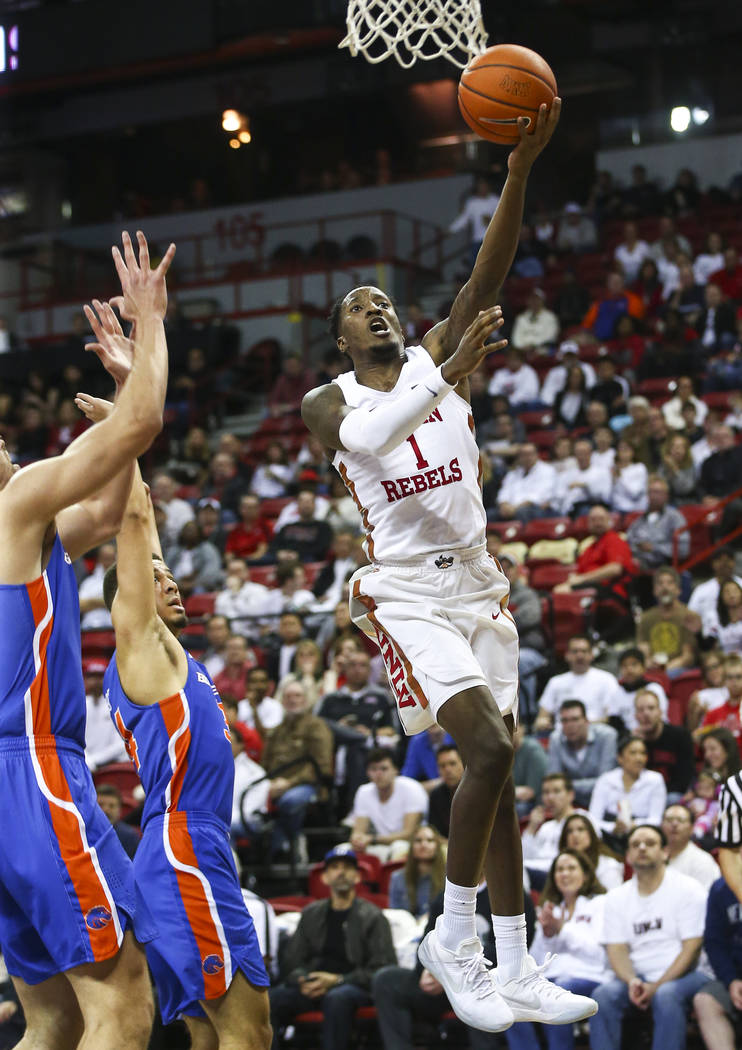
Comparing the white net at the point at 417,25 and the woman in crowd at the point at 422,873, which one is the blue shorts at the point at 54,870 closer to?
the white net at the point at 417,25

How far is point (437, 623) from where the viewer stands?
5.19 metres

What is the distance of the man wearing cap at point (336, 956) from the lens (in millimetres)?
8883

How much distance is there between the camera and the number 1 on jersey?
526 centimetres

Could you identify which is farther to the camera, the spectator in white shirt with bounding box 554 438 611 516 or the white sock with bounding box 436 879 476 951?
the spectator in white shirt with bounding box 554 438 611 516

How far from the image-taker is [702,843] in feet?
30.3

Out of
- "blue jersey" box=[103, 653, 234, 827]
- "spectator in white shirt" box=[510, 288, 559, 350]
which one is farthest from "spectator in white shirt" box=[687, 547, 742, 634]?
"blue jersey" box=[103, 653, 234, 827]

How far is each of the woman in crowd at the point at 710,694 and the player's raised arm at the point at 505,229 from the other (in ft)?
19.5

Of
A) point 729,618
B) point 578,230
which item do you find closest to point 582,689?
point 729,618

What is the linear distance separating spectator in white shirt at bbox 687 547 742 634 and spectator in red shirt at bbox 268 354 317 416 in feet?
27.0

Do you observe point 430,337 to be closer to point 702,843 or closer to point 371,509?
point 371,509

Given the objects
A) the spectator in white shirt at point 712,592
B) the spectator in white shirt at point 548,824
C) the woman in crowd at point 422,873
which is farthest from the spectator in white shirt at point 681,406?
the woman in crowd at point 422,873

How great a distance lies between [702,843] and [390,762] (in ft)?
7.08

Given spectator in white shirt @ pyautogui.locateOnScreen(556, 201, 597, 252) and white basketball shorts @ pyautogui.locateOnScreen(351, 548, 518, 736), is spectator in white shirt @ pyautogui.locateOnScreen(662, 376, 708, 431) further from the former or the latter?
white basketball shorts @ pyautogui.locateOnScreen(351, 548, 518, 736)

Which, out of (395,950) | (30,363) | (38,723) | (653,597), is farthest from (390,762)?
(30,363)
